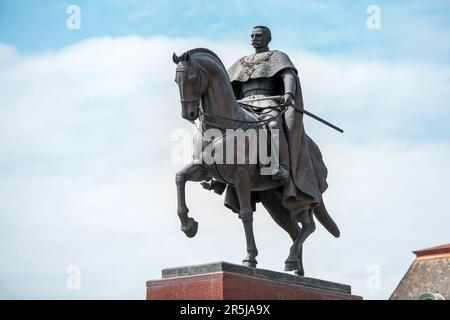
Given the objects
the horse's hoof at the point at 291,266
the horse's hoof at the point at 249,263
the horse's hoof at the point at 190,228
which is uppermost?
the horse's hoof at the point at 190,228

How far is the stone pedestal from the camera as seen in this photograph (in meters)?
12.3

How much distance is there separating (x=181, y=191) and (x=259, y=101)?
2140 mm

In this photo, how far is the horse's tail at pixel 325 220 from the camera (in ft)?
50.5

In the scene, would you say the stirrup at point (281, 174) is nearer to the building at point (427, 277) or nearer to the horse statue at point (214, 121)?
the horse statue at point (214, 121)

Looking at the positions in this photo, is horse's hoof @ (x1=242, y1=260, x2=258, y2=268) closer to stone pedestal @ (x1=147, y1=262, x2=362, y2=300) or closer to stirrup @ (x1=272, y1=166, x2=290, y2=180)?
stone pedestal @ (x1=147, y1=262, x2=362, y2=300)

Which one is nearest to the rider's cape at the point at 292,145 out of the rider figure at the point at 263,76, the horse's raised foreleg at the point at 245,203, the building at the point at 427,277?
the rider figure at the point at 263,76

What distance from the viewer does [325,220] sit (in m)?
15.5

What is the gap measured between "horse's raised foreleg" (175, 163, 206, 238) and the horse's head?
64 cm

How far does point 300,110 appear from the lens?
572 inches

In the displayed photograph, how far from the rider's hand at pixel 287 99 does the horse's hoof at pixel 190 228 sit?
7.49ft
